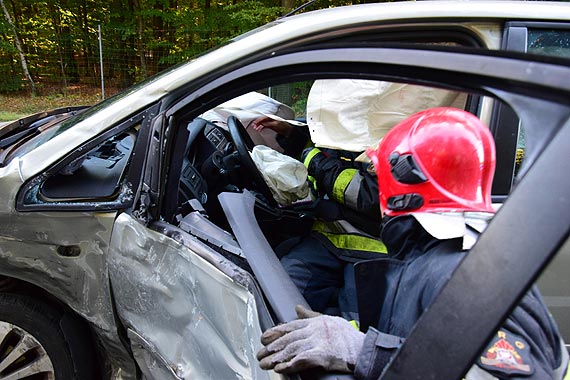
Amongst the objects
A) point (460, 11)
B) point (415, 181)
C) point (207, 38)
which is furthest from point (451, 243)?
point (207, 38)

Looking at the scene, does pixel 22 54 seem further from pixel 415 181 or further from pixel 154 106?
pixel 415 181

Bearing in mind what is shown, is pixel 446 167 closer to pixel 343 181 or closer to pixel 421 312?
pixel 421 312

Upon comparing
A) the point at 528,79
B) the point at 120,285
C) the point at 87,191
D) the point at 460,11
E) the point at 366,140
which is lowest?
the point at 120,285

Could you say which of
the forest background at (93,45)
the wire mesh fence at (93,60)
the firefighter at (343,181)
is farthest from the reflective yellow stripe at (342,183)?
the wire mesh fence at (93,60)

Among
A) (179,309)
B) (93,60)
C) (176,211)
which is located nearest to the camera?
(179,309)

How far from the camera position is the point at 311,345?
963 mm

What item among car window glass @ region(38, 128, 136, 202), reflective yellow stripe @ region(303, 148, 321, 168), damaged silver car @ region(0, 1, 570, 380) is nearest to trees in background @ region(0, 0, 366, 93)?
reflective yellow stripe @ region(303, 148, 321, 168)

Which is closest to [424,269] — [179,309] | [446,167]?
[446,167]

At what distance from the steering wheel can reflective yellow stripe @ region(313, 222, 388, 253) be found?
1.23ft

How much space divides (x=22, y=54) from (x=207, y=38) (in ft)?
18.4

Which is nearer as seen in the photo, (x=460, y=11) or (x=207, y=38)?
(x=460, y=11)

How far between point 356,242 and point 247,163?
660 mm

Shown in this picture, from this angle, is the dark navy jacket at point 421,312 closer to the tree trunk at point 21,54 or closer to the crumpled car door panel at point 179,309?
the crumpled car door panel at point 179,309

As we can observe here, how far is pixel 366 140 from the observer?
2.04 meters
